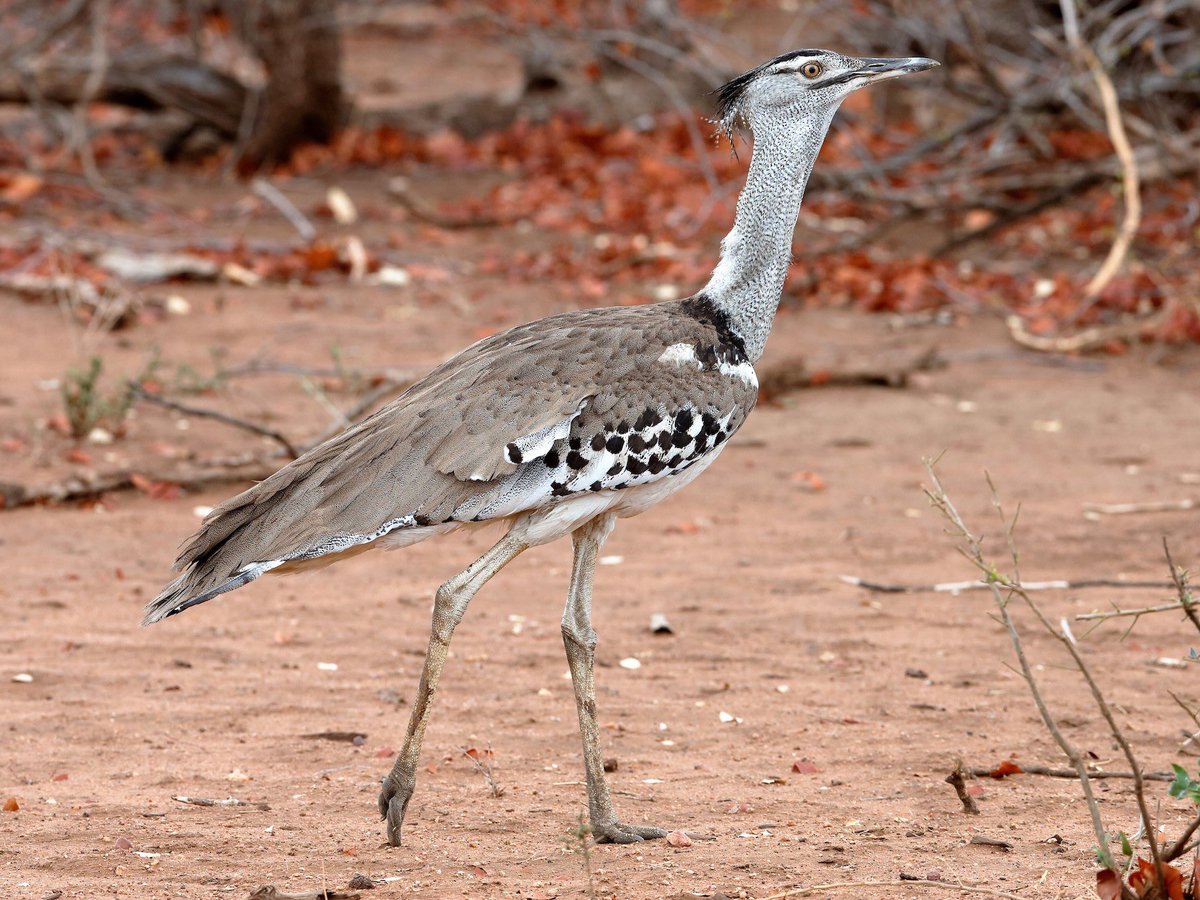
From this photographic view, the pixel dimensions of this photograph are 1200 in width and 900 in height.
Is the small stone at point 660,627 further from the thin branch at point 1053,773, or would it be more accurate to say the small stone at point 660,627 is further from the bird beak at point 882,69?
the bird beak at point 882,69

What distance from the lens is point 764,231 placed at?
420cm

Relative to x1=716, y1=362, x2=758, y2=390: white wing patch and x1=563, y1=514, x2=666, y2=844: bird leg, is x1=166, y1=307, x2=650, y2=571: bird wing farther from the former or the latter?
x1=563, y1=514, x2=666, y2=844: bird leg

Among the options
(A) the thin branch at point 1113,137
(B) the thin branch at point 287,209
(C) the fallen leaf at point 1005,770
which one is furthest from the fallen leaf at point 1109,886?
(B) the thin branch at point 287,209

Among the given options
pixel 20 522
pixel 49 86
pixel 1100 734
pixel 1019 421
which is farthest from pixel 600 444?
pixel 49 86

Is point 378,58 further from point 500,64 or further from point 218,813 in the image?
point 218,813

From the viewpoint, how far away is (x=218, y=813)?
3770mm

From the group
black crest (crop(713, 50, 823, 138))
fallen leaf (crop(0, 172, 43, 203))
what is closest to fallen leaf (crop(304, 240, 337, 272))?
fallen leaf (crop(0, 172, 43, 203))

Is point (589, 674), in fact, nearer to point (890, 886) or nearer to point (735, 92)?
point (890, 886)

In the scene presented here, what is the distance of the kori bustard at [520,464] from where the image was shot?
363 centimetres

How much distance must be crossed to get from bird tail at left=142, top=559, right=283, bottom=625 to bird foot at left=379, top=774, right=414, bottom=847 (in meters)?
0.57

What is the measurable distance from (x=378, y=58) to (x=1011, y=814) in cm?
1705

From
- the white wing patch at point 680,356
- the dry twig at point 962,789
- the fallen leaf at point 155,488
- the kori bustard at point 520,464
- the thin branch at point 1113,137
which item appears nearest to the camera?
the kori bustard at point 520,464

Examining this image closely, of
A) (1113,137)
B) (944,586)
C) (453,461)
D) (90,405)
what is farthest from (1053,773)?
(1113,137)

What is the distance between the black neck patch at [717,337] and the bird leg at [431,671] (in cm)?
71
